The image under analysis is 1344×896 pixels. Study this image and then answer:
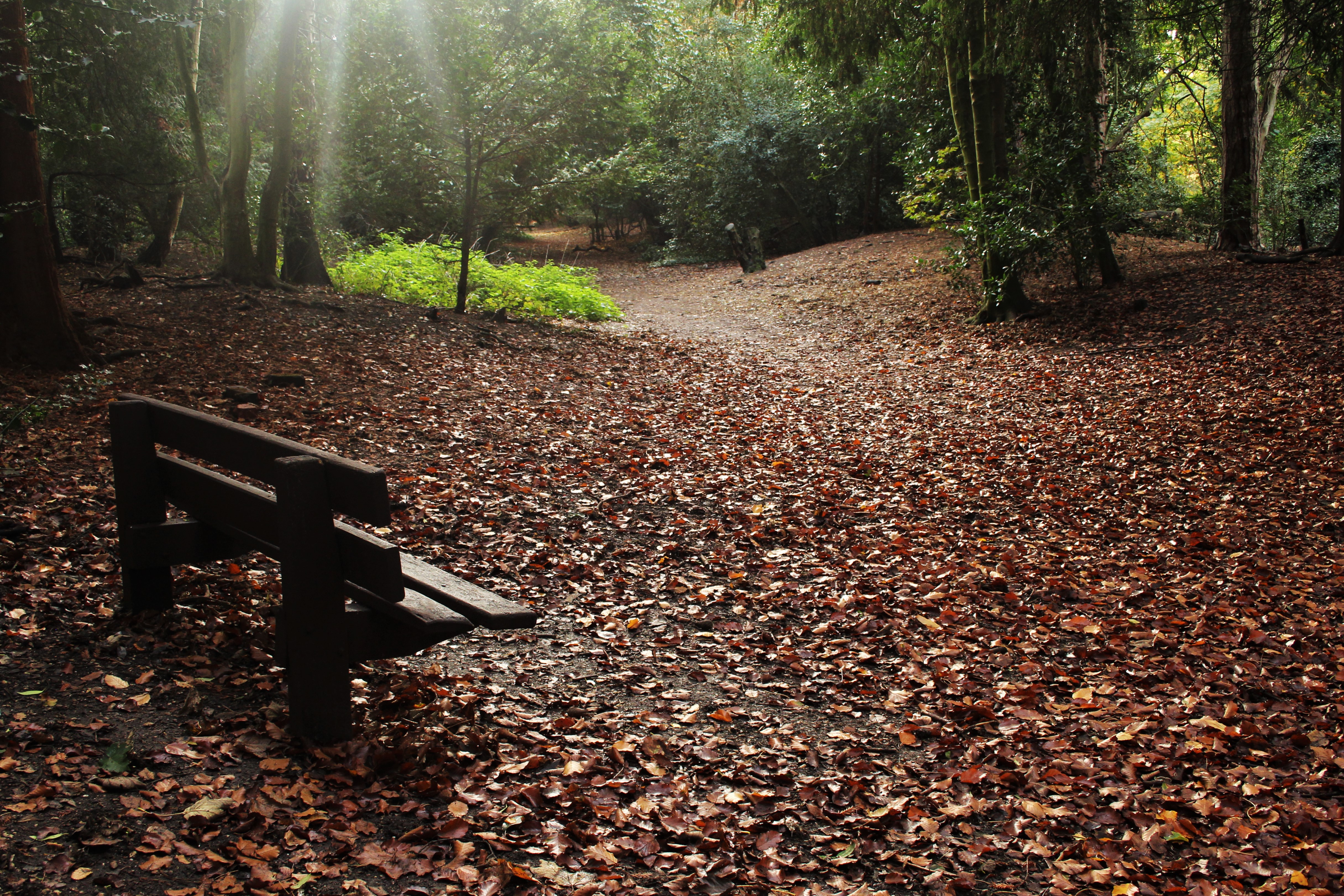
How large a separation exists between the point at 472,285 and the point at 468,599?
12.6m

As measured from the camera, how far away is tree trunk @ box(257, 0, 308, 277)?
38.0ft

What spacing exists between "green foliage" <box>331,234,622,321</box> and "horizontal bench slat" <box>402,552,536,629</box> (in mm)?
11520

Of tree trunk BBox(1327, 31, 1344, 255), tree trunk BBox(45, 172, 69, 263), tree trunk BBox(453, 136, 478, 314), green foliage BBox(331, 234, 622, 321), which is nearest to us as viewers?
tree trunk BBox(45, 172, 69, 263)

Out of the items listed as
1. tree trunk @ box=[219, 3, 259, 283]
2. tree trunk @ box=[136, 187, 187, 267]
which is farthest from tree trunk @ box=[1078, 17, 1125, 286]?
tree trunk @ box=[136, 187, 187, 267]

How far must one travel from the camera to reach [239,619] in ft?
13.4

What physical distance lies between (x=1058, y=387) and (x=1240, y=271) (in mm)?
4406

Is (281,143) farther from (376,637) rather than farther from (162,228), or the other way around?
(376,637)

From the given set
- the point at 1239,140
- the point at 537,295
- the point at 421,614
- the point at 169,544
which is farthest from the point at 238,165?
the point at 1239,140

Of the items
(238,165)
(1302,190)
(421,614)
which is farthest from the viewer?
(1302,190)

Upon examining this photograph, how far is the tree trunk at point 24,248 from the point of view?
7.05 metres

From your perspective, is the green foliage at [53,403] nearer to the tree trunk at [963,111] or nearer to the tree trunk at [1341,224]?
the tree trunk at [963,111]

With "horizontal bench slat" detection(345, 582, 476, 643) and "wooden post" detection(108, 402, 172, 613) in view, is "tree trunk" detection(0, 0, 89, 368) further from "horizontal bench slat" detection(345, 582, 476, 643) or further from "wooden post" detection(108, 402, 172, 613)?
"horizontal bench slat" detection(345, 582, 476, 643)

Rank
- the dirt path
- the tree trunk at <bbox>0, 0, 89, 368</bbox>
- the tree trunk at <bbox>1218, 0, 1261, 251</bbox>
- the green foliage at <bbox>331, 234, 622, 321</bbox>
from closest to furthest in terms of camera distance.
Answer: the tree trunk at <bbox>0, 0, 89, 368</bbox>
the tree trunk at <bbox>1218, 0, 1261, 251</bbox>
the dirt path
the green foliage at <bbox>331, 234, 622, 321</bbox>

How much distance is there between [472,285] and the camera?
1496 centimetres
